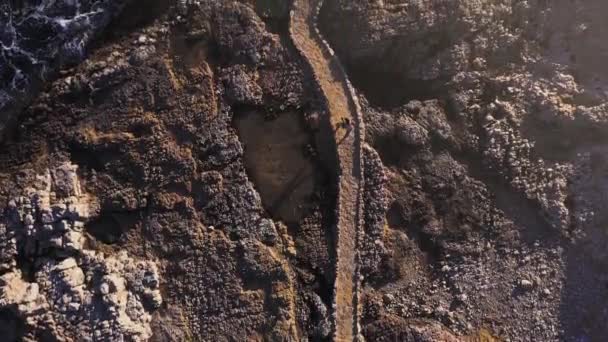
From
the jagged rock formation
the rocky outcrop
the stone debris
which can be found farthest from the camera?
the rocky outcrop

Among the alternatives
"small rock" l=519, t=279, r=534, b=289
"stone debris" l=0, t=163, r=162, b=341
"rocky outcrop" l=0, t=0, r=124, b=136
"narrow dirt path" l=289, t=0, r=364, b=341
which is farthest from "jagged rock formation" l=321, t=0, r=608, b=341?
"rocky outcrop" l=0, t=0, r=124, b=136

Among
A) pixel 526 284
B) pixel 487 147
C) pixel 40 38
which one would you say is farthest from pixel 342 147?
pixel 40 38

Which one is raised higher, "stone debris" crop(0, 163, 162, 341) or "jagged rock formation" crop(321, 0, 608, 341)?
"jagged rock formation" crop(321, 0, 608, 341)

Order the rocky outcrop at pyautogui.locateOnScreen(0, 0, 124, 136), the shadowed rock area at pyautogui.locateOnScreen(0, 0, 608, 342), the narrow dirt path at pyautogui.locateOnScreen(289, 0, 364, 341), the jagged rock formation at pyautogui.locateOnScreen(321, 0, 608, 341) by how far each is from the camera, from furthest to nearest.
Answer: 1. the rocky outcrop at pyautogui.locateOnScreen(0, 0, 124, 136)
2. the jagged rock formation at pyautogui.locateOnScreen(321, 0, 608, 341)
3. the narrow dirt path at pyautogui.locateOnScreen(289, 0, 364, 341)
4. the shadowed rock area at pyautogui.locateOnScreen(0, 0, 608, 342)

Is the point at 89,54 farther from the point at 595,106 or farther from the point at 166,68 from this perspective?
the point at 595,106

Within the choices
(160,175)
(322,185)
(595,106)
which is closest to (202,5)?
(160,175)

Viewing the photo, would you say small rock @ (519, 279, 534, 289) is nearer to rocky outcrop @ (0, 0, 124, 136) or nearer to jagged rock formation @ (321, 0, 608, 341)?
jagged rock formation @ (321, 0, 608, 341)

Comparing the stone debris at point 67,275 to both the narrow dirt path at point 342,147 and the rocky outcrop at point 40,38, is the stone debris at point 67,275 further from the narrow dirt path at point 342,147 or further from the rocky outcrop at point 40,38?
the narrow dirt path at point 342,147

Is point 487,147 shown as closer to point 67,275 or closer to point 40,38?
point 67,275

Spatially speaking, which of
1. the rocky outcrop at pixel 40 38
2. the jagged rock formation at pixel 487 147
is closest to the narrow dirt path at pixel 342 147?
the jagged rock formation at pixel 487 147
